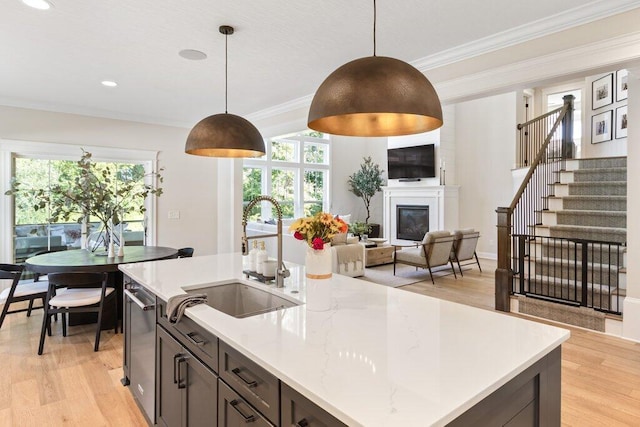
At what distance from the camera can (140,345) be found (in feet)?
7.98

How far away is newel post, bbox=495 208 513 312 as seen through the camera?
434 cm

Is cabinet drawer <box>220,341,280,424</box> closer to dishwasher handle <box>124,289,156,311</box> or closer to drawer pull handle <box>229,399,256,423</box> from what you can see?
drawer pull handle <box>229,399,256,423</box>

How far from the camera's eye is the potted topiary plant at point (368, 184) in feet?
34.8

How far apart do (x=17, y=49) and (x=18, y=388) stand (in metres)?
2.74

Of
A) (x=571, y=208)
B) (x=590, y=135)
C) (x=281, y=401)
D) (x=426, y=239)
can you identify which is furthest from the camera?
(x=590, y=135)

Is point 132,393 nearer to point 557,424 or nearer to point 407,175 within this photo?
point 557,424

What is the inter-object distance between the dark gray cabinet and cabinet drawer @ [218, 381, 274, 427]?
0.05 meters

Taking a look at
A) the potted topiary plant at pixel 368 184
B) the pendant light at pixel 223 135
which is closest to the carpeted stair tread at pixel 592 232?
the pendant light at pixel 223 135

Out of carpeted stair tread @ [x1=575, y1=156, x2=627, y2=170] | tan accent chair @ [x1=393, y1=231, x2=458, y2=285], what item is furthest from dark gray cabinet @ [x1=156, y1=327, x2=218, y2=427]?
carpeted stair tread @ [x1=575, y1=156, x2=627, y2=170]

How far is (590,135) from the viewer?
7.58 m

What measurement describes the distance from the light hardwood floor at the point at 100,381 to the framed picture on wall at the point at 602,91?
540 centimetres

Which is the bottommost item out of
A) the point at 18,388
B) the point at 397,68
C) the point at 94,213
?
the point at 18,388

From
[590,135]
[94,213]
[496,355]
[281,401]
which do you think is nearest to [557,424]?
[496,355]

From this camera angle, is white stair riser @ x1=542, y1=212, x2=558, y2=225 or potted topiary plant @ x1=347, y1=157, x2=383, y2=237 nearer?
white stair riser @ x1=542, y1=212, x2=558, y2=225
